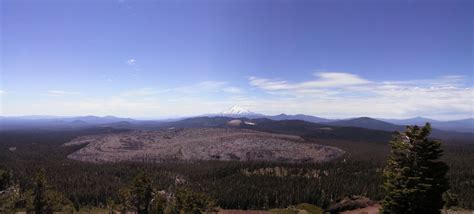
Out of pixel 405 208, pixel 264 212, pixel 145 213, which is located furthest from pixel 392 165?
pixel 264 212

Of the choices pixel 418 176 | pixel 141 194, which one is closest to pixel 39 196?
pixel 141 194

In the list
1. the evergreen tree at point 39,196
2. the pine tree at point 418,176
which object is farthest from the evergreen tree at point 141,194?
the pine tree at point 418,176

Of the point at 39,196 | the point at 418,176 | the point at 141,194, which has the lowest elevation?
the point at 141,194

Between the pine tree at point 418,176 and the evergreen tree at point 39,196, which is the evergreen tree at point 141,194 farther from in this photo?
the pine tree at point 418,176

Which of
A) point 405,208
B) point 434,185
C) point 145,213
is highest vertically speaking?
point 434,185

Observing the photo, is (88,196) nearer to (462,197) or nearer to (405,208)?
(462,197)

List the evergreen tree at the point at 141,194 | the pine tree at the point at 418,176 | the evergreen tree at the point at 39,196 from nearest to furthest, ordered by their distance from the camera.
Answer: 1. the pine tree at the point at 418,176
2. the evergreen tree at the point at 39,196
3. the evergreen tree at the point at 141,194

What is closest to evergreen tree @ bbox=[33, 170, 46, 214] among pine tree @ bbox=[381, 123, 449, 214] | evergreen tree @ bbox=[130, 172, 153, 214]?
evergreen tree @ bbox=[130, 172, 153, 214]

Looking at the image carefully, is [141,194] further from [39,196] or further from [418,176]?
[418,176]
